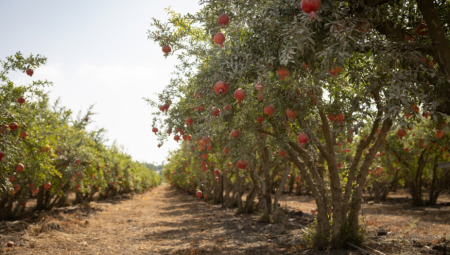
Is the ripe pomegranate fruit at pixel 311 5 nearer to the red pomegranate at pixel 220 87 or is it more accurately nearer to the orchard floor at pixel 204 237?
the red pomegranate at pixel 220 87

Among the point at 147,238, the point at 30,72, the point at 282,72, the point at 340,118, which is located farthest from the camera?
the point at 147,238

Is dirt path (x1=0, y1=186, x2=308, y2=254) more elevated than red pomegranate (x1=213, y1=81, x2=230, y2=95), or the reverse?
red pomegranate (x1=213, y1=81, x2=230, y2=95)

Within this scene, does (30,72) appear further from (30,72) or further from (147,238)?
(147,238)

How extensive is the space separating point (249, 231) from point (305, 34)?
9049 millimetres

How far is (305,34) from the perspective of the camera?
13.8 ft

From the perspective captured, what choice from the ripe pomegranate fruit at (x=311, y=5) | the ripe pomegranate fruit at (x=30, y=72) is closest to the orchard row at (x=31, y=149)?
the ripe pomegranate fruit at (x=30, y=72)

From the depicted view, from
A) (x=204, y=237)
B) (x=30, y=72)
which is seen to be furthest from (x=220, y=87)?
(x=204, y=237)

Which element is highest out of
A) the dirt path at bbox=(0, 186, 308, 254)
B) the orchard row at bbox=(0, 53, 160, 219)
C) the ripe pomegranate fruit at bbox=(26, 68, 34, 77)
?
the ripe pomegranate fruit at bbox=(26, 68, 34, 77)

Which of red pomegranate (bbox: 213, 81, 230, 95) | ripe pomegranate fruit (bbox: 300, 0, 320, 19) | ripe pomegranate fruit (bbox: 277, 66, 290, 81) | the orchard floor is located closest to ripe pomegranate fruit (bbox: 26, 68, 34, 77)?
the orchard floor

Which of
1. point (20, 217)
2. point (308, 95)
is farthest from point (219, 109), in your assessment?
point (20, 217)

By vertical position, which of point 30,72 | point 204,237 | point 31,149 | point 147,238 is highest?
point 30,72

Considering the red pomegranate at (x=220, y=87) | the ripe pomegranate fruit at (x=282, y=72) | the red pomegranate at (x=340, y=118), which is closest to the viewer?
A: the ripe pomegranate fruit at (x=282, y=72)

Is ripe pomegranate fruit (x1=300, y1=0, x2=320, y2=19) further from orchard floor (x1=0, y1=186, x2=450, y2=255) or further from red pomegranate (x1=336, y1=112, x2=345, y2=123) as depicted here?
orchard floor (x1=0, y1=186, x2=450, y2=255)

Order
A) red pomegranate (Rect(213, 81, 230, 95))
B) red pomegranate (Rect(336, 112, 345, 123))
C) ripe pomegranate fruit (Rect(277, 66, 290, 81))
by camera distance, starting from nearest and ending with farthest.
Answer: ripe pomegranate fruit (Rect(277, 66, 290, 81)) < red pomegranate (Rect(213, 81, 230, 95)) < red pomegranate (Rect(336, 112, 345, 123))
